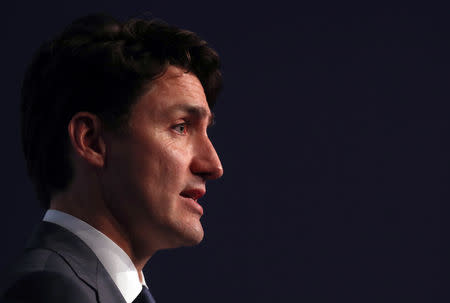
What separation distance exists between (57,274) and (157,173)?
0.27m

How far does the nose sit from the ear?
0.60ft

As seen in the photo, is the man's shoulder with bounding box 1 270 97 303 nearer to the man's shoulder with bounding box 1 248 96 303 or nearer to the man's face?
the man's shoulder with bounding box 1 248 96 303

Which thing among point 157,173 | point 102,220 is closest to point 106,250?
point 102,220

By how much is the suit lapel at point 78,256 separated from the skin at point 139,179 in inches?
2.1

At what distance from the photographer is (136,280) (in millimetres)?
1138

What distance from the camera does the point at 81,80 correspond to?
3.86 feet

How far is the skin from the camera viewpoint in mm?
1127

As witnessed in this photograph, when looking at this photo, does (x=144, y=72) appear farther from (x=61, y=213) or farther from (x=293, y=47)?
(x=293, y=47)

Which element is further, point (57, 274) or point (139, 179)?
point (139, 179)

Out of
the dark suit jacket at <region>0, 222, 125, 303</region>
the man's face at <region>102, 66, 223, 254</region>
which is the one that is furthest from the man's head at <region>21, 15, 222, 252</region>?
the dark suit jacket at <region>0, 222, 125, 303</region>

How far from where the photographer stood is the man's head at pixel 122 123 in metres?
1.13

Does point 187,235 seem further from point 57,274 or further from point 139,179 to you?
point 57,274

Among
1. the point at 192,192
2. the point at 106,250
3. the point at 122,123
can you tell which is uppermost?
the point at 122,123

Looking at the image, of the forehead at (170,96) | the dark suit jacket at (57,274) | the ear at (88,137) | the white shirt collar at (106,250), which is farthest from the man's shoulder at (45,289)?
the forehead at (170,96)
